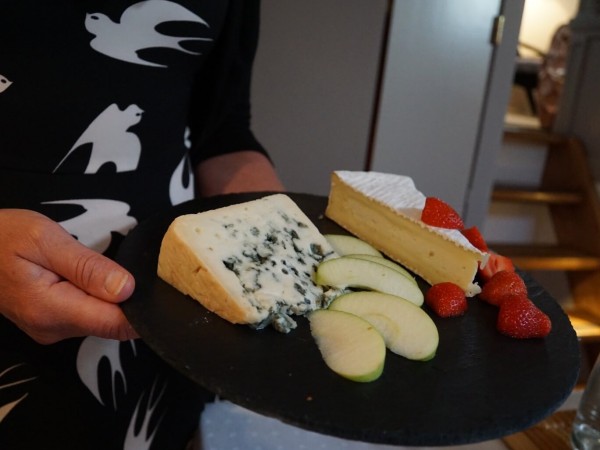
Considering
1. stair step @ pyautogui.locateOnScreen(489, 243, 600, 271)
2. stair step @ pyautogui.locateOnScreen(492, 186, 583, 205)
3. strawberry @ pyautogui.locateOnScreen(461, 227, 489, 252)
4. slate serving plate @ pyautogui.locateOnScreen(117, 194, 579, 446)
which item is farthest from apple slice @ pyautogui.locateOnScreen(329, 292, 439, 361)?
stair step @ pyautogui.locateOnScreen(492, 186, 583, 205)

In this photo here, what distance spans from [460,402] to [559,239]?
10.5ft

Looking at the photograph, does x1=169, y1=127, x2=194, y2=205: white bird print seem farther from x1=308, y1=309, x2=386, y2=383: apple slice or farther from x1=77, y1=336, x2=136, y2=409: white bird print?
x1=308, y1=309, x2=386, y2=383: apple slice

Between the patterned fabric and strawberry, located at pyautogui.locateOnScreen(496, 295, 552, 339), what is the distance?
2.09 ft

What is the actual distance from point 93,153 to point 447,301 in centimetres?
63

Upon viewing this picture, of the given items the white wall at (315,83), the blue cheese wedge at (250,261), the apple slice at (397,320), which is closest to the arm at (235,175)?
the blue cheese wedge at (250,261)

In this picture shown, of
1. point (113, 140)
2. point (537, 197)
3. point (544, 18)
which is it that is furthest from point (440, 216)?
point (544, 18)

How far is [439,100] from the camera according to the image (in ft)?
8.99

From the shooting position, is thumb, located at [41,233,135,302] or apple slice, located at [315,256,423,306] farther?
apple slice, located at [315,256,423,306]

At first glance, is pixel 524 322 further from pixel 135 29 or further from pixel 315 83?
pixel 315 83

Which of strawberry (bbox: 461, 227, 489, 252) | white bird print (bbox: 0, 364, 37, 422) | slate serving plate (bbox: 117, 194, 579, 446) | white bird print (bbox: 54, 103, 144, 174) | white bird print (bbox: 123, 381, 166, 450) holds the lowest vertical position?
white bird print (bbox: 123, 381, 166, 450)

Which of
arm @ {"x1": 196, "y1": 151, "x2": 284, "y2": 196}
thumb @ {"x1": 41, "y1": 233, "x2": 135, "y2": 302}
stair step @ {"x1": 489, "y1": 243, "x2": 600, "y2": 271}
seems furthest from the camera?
stair step @ {"x1": 489, "y1": 243, "x2": 600, "y2": 271}

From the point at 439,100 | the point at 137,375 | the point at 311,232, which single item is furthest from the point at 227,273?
the point at 439,100

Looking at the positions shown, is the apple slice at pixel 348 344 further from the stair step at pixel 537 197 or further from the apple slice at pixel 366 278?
the stair step at pixel 537 197

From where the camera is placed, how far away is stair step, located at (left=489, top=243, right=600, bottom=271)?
3.01m
